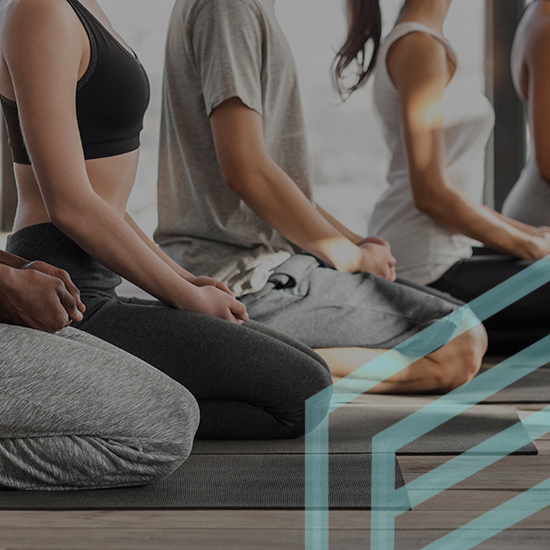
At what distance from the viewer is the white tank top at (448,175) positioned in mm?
2213

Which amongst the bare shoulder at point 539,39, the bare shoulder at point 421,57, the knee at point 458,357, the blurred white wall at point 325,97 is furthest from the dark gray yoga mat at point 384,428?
the blurred white wall at point 325,97

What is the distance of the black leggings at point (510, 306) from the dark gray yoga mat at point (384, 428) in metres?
0.57

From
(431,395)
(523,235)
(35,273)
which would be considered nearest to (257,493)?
(35,273)

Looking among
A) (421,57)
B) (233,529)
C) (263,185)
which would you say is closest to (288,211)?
(263,185)

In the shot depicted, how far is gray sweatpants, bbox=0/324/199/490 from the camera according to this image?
1.12 meters

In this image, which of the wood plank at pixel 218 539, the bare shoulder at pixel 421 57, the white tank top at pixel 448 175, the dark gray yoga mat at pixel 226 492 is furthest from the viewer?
the white tank top at pixel 448 175

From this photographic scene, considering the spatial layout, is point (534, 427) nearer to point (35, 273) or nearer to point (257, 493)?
point (257, 493)

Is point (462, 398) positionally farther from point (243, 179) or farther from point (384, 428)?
point (243, 179)

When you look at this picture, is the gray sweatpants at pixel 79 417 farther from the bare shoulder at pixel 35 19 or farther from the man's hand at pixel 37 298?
the bare shoulder at pixel 35 19

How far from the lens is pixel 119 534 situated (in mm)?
1010

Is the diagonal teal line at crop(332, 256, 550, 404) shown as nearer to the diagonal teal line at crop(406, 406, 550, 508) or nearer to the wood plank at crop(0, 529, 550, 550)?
the diagonal teal line at crop(406, 406, 550, 508)

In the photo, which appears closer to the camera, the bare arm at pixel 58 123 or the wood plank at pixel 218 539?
the wood plank at pixel 218 539

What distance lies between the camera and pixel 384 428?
1572 millimetres
